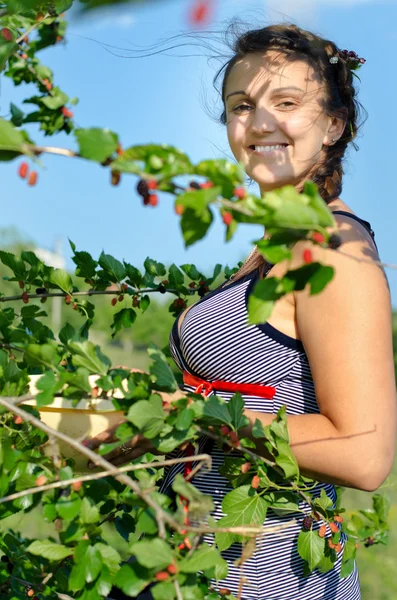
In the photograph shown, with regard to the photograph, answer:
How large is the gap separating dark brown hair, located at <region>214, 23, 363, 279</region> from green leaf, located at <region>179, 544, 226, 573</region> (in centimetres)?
89

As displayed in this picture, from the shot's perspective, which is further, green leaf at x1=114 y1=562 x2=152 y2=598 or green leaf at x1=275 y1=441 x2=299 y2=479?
green leaf at x1=275 y1=441 x2=299 y2=479

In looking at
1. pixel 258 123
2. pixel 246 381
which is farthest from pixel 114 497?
pixel 258 123

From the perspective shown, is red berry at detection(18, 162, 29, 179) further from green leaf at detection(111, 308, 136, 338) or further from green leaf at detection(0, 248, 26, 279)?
green leaf at detection(111, 308, 136, 338)

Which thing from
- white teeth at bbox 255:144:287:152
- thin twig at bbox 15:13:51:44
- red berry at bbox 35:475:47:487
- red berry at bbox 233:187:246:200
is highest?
thin twig at bbox 15:13:51:44

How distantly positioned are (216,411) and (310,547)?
0.48 metres

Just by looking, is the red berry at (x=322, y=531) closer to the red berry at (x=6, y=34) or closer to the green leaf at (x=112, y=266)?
the green leaf at (x=112, y=266)

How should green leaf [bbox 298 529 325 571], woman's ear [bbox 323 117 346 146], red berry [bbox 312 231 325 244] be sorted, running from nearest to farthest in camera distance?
red berry [bbox 312 231 325 244]
green leaf [bbox 298 529 325 571]
woman's ear [bbox 323 117 346 146]

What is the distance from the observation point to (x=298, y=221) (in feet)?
2.79

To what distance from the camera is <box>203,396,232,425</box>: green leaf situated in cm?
123

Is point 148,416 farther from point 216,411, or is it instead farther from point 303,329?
point 303,329

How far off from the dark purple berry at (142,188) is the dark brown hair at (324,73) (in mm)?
838

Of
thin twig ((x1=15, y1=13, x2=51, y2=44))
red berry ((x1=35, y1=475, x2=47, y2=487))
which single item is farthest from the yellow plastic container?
thin twig ((x1=15, y1=13, x2=51, y2=44))

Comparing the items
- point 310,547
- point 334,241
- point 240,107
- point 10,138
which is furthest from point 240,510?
point 240,107

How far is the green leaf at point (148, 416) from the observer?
1.13 meters
